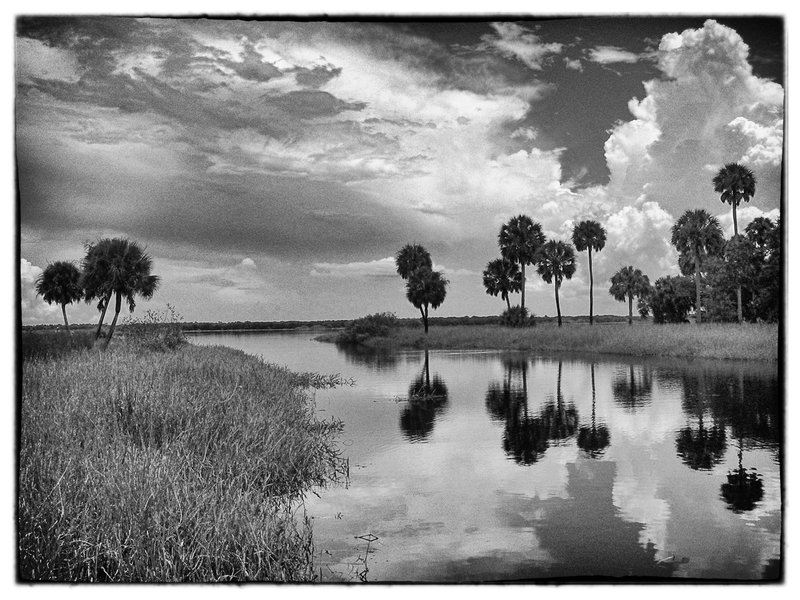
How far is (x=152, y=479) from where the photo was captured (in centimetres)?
514

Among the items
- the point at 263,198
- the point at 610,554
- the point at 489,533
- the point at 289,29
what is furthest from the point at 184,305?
the point at 610,554

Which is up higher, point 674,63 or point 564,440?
point 674,63

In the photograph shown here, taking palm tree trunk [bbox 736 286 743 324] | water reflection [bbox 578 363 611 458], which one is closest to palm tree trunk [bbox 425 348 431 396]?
water reflection [bbox 578 363 611 458]

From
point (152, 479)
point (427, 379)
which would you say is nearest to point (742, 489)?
point (152, 479)

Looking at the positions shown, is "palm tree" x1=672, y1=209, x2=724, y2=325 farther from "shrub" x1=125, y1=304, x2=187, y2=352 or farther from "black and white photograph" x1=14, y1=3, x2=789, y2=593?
"shrub" x1=125, y1=304, x2=187, y2=352

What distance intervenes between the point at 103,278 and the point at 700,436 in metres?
8.85

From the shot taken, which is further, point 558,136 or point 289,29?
point 558,136

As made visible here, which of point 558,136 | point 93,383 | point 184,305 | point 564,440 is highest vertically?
point 558,136

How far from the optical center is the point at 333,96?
25.9ft

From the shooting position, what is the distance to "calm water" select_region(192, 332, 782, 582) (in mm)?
5266

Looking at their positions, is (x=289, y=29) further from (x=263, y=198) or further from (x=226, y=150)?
(x=263, y=198)

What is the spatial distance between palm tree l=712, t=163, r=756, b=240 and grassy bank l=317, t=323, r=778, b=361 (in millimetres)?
3200

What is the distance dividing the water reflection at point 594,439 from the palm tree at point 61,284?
686 cm

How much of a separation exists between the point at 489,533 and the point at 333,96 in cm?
527
